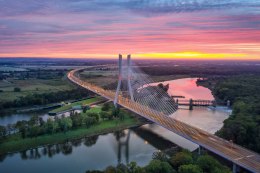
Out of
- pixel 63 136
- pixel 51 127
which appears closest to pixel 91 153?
pixel 63 136

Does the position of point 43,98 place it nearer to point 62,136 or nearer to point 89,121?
point 89,121

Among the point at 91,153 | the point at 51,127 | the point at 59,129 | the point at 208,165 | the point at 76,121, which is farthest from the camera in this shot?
the point at 76,121

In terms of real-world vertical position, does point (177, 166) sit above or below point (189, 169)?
below

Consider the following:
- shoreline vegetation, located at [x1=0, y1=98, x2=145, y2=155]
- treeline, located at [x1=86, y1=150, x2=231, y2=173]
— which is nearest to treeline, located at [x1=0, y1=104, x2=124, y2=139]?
shoreline vegetation, located at [x1=0, y1=98, x2=145, y2=155]

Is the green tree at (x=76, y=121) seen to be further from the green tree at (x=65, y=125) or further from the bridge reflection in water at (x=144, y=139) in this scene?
the bridge reflection in water at (x=144, y=139)

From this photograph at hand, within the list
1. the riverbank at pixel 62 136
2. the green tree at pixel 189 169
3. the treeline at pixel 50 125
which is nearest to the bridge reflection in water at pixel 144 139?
the riverbank at pixel 62 136

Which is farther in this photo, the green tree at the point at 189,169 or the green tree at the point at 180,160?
the green tree at the point at 180,160
